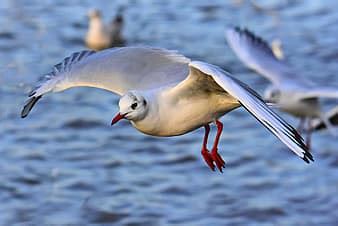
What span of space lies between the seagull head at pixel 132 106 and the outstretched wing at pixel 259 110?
0.34 m

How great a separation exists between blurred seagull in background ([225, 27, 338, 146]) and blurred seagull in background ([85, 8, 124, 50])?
3.13 metres

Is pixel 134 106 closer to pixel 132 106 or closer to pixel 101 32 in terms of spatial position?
pixel 132 106

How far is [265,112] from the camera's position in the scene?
466cm

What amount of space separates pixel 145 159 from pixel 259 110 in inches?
192

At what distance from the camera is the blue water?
27.8 feet

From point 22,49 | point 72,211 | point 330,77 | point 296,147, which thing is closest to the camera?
point 296,147

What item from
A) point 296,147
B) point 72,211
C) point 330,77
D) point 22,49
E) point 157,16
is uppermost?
point 157,16

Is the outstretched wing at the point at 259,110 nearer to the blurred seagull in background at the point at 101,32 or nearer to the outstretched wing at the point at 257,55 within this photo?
the outstretched wing at the point at 257,55

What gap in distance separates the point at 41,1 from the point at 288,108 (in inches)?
184

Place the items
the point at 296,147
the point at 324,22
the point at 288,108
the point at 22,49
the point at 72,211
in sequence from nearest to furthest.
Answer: the point at 296,147 < the point at 72,211 < the point at 288,108 < the point at 22,49 < the point at 324,22

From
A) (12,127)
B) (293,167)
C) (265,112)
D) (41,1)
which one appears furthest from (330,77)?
(265,112)

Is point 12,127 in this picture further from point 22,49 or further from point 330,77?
point 330,77

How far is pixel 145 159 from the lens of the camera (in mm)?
9484

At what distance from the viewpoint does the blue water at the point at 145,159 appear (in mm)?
8477
